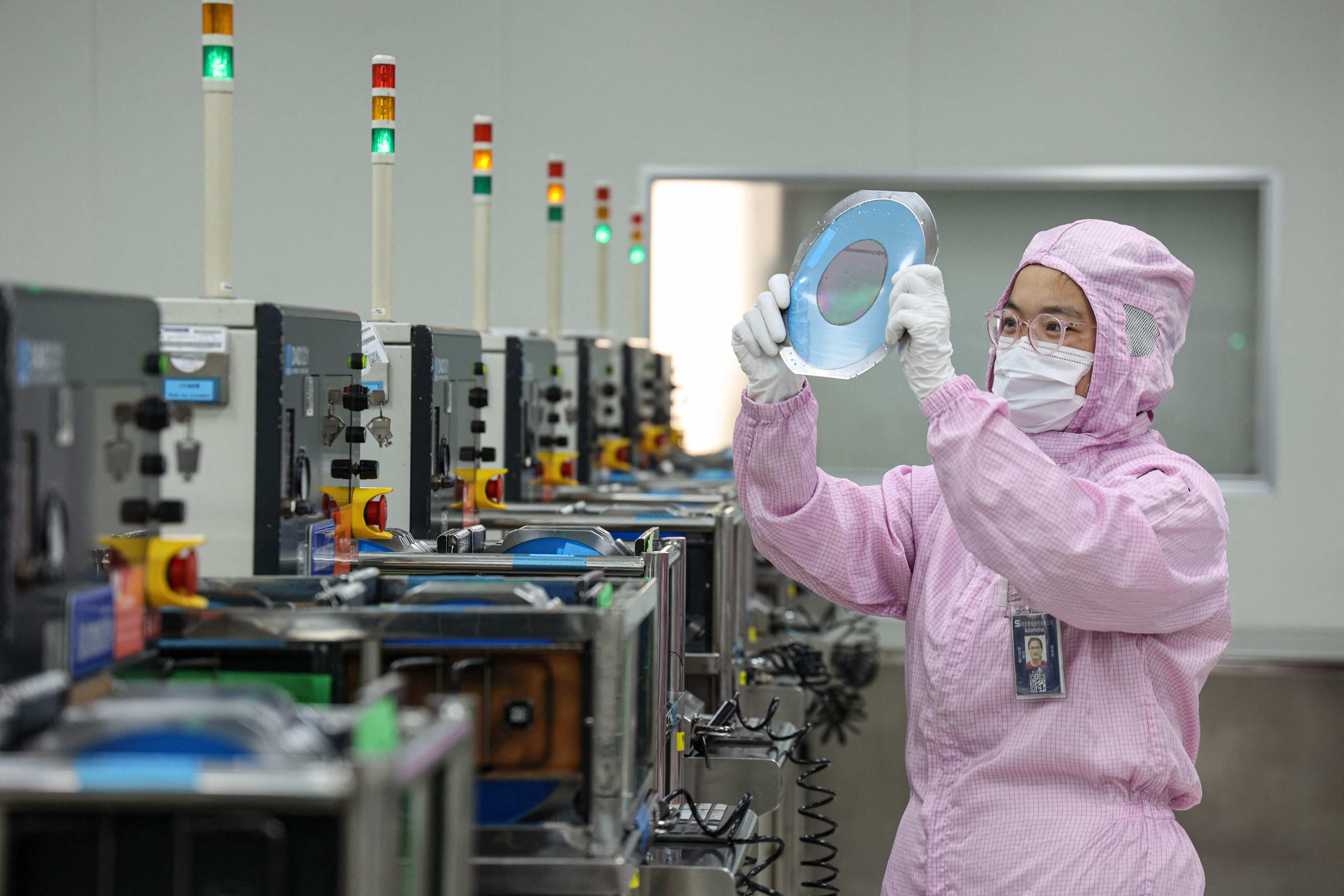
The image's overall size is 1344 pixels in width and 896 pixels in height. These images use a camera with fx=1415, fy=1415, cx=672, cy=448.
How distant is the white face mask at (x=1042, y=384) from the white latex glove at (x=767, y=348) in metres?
0.29

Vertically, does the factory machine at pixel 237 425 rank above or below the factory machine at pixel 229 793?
above

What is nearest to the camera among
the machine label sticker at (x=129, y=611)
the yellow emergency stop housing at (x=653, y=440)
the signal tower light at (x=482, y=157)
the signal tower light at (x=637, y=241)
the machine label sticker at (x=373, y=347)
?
the machine label sticker at (x=129, y=611)

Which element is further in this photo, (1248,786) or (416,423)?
(1248,786)

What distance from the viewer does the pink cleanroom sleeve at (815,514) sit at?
76.6 inches

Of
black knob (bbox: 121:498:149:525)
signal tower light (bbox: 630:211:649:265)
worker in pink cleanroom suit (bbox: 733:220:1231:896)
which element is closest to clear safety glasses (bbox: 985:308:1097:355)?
worker in pink cleanroom suit (bbox: 733:220:1231:896)

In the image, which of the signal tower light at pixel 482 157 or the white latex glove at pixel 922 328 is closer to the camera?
the white latex glove at pixel 922 328

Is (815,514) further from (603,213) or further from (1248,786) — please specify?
(603,213)

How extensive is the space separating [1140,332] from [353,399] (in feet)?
3.69

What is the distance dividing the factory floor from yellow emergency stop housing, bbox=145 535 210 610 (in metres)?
3.23

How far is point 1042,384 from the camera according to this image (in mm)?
1928

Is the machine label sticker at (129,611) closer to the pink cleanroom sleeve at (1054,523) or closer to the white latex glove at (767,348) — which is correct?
the white latex glove at (767,348)

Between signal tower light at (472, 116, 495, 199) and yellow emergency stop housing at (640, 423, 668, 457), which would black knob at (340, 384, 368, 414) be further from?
yellow emergency stop housing at (640, 423, 668, 457)

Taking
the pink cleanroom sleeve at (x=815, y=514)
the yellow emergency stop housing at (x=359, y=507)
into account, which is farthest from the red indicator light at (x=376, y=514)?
the pink cleanroom sleeve at (x=815, y=514)

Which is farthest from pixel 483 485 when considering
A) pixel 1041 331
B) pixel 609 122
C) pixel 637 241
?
pixel 609 122
